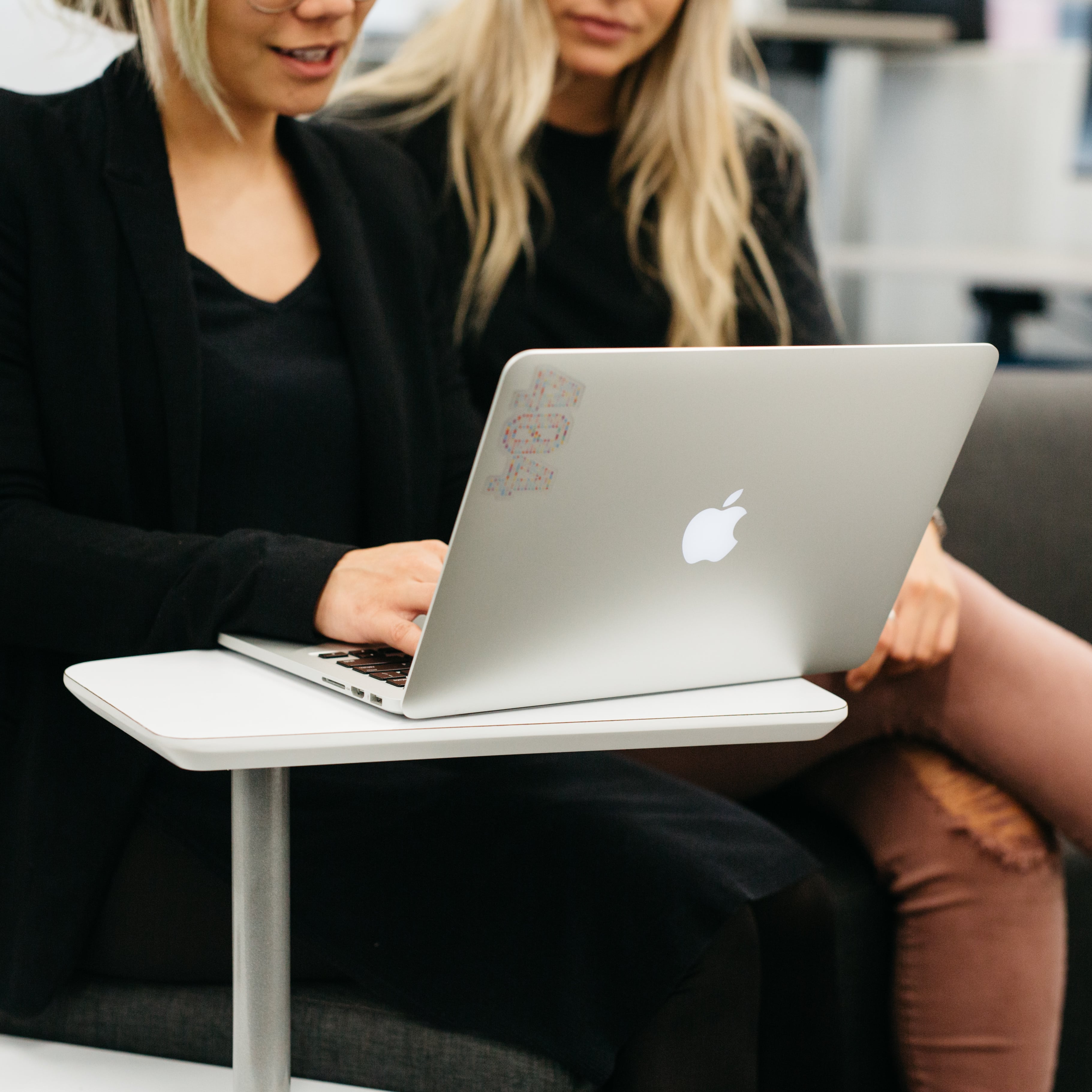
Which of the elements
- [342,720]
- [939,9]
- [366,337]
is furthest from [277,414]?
[939,9]

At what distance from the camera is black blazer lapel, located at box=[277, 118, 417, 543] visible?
1.02 metres

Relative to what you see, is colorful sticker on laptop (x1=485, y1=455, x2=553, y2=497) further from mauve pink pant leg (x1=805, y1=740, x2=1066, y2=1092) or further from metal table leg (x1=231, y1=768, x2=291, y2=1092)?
mauve pink pant leg (x1=805, y1=740, x2=1066, y2=1092)

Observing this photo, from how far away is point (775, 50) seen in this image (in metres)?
3.39

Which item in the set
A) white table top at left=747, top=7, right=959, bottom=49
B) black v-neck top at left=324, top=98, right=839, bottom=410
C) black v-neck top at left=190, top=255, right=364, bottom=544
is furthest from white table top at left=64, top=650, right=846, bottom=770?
white table top at left=747, top=7, right=959, bottom=49

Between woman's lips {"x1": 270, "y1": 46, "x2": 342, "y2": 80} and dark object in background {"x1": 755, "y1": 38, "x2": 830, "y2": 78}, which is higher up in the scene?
dark object in background {"x1": 755, "y1": 38, "x2": 830, "y2": 78}

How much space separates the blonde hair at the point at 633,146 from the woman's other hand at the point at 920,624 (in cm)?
41

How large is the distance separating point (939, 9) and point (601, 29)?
7.72 feet

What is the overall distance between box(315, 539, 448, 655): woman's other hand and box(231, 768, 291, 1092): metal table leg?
96mm

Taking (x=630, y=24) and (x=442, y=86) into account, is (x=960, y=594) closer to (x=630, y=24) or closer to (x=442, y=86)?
(x=630, y=24)

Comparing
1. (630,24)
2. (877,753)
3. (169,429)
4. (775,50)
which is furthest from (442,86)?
(775,50)

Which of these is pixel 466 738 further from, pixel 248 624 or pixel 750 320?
pixel 750 320

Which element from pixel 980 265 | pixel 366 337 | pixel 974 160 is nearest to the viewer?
pixel 366 337

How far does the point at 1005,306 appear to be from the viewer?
337 cm

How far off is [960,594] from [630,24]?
637 mm
